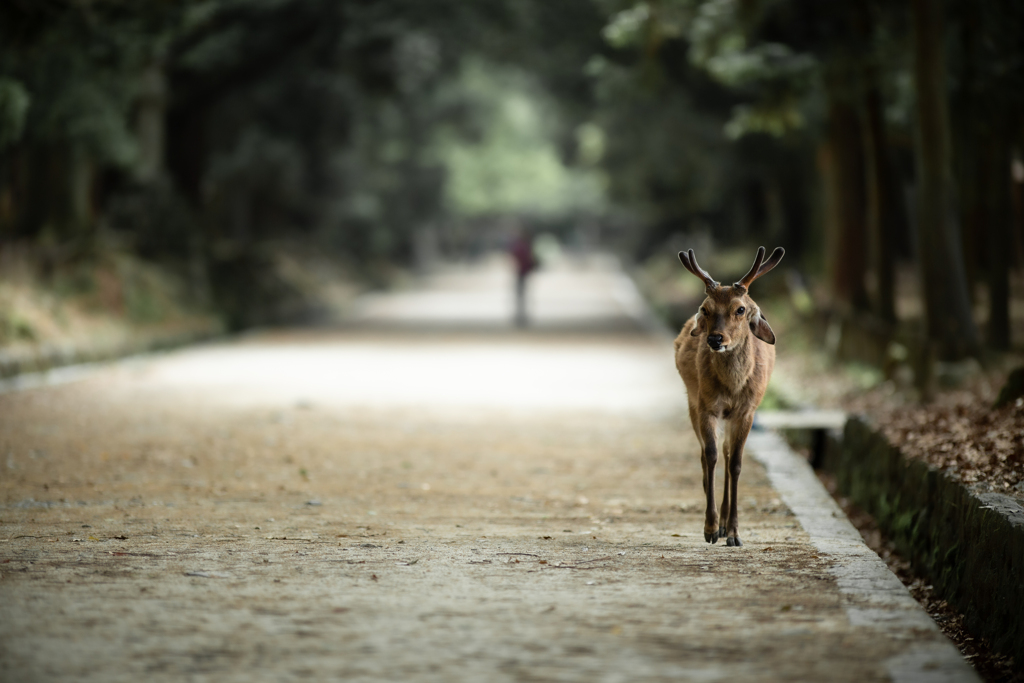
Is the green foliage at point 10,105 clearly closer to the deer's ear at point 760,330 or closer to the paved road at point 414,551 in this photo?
the paved road at point 414,551

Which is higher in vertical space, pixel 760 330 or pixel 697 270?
pixel 697 270

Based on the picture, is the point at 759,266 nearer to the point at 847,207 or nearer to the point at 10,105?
the point at 10,105

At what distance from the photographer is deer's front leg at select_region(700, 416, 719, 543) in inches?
307

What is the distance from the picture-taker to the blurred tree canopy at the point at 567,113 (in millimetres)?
16812

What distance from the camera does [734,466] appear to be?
7910 millimetres

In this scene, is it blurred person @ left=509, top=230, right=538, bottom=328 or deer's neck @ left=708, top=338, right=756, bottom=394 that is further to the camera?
blurred person @ left=509, top=230, right=538, bottom=328

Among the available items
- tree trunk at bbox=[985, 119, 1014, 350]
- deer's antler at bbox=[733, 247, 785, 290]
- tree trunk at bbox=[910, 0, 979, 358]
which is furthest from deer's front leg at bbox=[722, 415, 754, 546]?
tree trunk at bbox=[985, 119, 1014, 350]

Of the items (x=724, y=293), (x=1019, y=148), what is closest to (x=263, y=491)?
(x=724, y=293)

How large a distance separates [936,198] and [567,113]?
24817mm

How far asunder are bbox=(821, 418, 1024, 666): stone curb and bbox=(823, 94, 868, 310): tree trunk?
11083 mm

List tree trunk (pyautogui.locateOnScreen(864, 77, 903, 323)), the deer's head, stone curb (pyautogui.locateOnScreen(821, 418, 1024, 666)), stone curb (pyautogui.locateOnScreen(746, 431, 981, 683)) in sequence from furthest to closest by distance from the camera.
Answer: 1. tree trunk (pyautogui.locateOnScreen(864, 77, 903, 323))
2. the deer's head
3. stone curb (pyautogui.locateOnScreen(821, 418, 1024, 666))
4. stone curb (pyautogui.locateOnScreen(746, 431, 981, 683))

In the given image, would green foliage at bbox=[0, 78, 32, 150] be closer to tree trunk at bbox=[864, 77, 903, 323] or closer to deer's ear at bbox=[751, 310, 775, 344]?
tree trunk at bbox=[864, 77, 903, 323]

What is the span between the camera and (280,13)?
26.8 meters

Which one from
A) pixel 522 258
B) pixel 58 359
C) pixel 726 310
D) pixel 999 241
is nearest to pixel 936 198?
pixel 999 241
